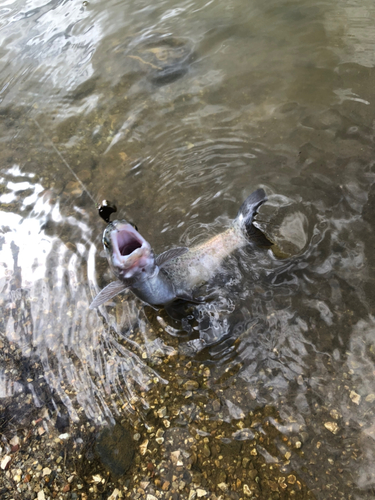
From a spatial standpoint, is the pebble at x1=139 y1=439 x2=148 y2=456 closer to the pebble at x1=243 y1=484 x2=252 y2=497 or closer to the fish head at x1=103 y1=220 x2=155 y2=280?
the pebble at x1=243 y1=484 x2=252 y2=497

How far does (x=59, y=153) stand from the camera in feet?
19.0

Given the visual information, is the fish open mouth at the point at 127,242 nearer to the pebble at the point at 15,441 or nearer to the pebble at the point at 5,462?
the pebble at the point at 15,441

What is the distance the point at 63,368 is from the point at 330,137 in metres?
4.25

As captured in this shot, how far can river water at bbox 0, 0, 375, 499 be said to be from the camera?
3.25m

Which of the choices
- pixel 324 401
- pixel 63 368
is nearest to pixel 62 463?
pixel 63 368

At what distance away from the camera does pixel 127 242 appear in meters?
3.43

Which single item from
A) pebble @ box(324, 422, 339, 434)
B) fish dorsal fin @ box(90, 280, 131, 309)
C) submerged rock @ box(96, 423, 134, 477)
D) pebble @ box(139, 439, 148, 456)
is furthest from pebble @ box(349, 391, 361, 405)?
fish dorsal fin @ box(90, 280, 131, 309)

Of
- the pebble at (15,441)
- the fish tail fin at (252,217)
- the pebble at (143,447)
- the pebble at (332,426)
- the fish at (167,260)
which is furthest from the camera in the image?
the fish tail fin at (252,217)

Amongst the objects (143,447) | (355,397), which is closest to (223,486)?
(143,447)

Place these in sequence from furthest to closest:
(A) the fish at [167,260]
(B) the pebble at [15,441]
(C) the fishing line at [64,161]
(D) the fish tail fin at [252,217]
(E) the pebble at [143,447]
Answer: (C) the fishing line at [64,161] < (D) the fish tail fin at [252,217] < (A) the fish at [167,260] < (B) the pebble at [15,441] < (E) the pebble at [143,447]

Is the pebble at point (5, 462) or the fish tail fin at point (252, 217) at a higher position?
the fish tail fin at point (252, 217)

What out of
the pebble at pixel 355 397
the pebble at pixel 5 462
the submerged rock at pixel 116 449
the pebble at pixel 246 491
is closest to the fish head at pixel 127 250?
the submerged rock at pixel 116 449

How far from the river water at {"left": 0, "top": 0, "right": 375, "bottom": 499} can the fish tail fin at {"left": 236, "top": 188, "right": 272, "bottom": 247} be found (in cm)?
16

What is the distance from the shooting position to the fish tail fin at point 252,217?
3936 millimetres
